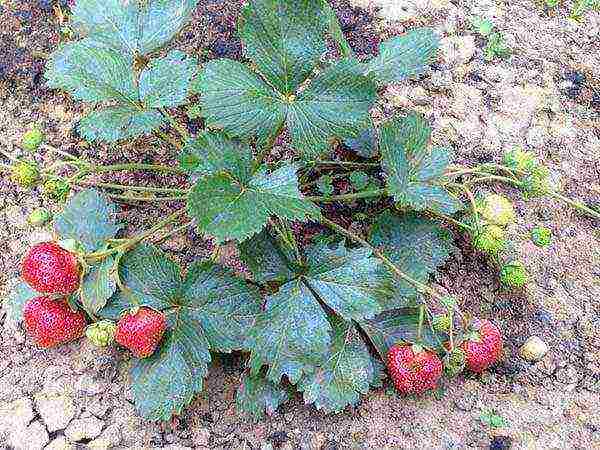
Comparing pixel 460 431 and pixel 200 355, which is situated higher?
pixel 200 355

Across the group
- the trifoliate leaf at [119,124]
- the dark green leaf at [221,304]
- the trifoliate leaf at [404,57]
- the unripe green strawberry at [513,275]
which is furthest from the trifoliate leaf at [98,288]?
the unripe green strawberry at [513,275]

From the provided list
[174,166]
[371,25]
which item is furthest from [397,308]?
[371,25]

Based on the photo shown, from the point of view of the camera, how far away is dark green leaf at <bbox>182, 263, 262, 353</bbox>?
1.58 m

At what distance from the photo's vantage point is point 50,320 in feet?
5.34

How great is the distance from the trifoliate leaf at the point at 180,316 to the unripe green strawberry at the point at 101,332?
0.05m

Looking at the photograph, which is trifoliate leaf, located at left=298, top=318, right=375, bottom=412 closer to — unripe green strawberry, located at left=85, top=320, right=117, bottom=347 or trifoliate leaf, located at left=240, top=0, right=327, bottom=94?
unripe green strawberry, located at left=85, top=320, right=117, bottom=347

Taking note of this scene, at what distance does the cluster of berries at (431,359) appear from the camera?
5.16ft

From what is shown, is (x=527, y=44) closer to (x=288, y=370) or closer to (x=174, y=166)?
(x=174, y=166)

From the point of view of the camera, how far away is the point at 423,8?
2.41 m

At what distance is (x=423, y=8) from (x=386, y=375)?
1251 millimetres

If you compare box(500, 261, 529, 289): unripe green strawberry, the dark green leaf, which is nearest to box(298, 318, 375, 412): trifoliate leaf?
the dark green leaf

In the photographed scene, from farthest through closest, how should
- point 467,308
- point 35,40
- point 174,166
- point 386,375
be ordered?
point 35,40
point 174,166
point 467,308
point 386,375

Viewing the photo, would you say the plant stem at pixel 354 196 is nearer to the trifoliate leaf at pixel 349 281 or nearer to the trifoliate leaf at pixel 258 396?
the trifoliate leaf at pixel 349 281

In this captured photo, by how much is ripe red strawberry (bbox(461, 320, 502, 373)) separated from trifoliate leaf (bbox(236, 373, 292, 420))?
1.26 ft
